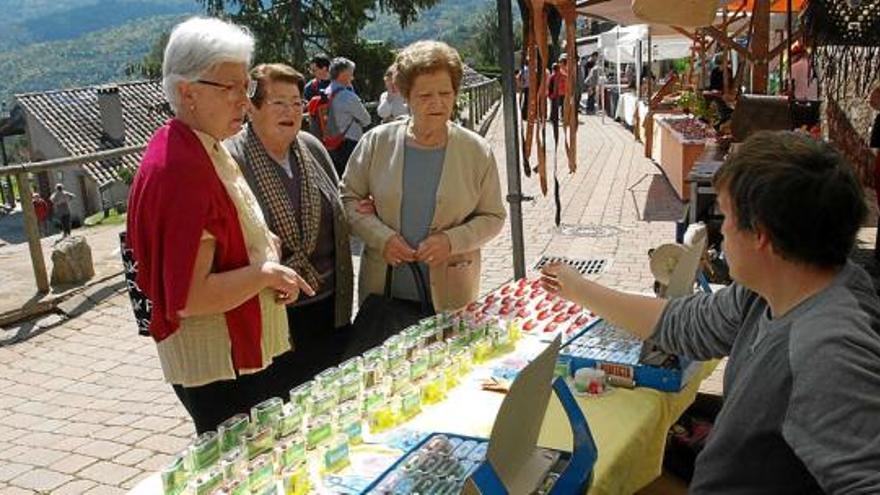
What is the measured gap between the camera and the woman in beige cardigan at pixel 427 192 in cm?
279

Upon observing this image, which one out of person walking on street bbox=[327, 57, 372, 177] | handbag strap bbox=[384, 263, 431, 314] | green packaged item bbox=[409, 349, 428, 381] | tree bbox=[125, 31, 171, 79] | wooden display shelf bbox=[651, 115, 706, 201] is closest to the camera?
green packaged item bbox=[409, 349, 428, 381]

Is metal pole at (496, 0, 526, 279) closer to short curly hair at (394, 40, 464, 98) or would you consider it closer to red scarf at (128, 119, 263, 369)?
short curly hair at (394, 40, 464, 98)

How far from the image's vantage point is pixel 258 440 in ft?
5.81

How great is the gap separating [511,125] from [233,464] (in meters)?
2.02

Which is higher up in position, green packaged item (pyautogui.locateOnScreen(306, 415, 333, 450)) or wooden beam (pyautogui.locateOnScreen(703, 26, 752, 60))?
wooden beam (pyautogui.locateOnScreen(703, 26, 752, 60))

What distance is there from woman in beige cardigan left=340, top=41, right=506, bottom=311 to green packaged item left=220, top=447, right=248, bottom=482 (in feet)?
4.05

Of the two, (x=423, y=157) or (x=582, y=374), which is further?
(x=423, y=157)

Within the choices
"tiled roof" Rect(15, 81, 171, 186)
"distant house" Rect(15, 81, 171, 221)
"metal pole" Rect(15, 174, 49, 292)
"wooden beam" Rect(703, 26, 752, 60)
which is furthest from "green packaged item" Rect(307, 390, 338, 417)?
"tiled roof" Rect(15, 81, 171, 186)

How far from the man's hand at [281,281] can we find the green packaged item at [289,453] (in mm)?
499

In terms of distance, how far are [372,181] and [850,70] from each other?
223cm

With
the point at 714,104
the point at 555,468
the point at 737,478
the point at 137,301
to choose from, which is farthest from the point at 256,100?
the point at 714,104

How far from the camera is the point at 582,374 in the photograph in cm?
217

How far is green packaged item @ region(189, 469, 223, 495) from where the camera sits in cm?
155

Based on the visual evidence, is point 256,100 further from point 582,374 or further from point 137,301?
point 582,374
